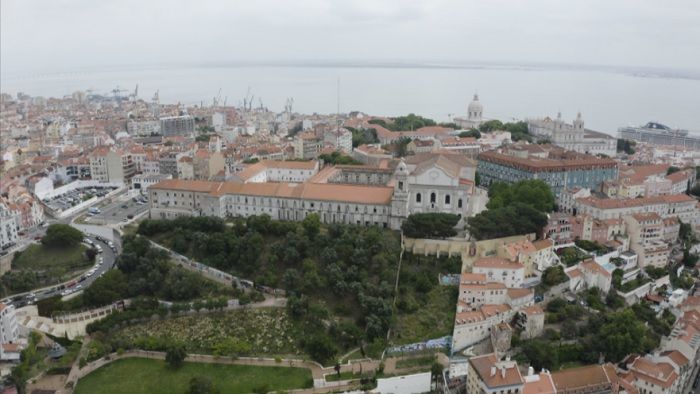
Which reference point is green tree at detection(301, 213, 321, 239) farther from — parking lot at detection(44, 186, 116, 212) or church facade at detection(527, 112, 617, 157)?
church facade at detection(527, 112, 617, 157)

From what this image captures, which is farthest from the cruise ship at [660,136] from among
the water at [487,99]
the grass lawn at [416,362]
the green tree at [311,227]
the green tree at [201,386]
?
the green tree at [201,386]

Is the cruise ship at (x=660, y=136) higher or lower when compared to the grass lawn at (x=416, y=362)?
higher

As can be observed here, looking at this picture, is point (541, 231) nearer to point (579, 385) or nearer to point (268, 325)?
point (579, 385)

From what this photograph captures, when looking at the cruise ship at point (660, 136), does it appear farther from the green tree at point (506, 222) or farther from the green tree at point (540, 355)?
the green tree at point (540, 355)

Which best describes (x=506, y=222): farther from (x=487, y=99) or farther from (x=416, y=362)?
(x=487, y=99)

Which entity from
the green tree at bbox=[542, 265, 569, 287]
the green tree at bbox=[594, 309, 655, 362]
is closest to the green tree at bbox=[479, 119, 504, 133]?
the green tree at bbox=[542, 265, 569, 287]
